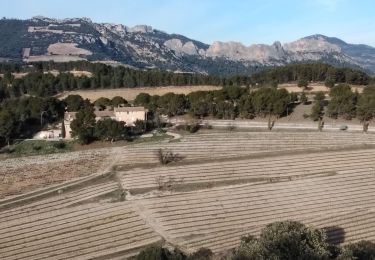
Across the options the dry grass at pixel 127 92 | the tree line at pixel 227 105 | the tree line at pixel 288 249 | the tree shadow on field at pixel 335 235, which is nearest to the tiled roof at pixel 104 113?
the tree line at pixel 227 105

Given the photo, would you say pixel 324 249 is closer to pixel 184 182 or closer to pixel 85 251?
pixel 85 251

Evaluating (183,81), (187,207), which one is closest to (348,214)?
(187,207)

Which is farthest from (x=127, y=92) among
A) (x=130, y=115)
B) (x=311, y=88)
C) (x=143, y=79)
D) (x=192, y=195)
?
(x=192, y=195)

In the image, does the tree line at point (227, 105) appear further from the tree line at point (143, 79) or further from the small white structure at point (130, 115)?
the tree line at point (143, 79)

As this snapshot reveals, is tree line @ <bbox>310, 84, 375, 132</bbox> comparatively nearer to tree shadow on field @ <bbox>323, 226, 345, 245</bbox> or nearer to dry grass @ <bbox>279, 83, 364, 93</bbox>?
dry grass @ <bbox>279, 83, 364, 93</bbox>

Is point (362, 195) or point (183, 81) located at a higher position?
point (183, 81)

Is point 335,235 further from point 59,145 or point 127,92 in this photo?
point 127,92

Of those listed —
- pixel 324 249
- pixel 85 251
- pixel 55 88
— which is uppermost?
pixel 55 88
